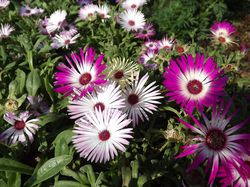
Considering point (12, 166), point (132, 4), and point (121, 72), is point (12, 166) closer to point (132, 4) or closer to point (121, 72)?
point (121, 72)

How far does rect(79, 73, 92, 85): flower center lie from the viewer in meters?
1.17

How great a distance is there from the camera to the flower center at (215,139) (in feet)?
3.18

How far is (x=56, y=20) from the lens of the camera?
2.26 meters

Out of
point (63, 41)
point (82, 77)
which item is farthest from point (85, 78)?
point (63, 41)

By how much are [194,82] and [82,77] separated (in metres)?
0.42

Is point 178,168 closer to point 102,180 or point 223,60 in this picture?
point 102,180

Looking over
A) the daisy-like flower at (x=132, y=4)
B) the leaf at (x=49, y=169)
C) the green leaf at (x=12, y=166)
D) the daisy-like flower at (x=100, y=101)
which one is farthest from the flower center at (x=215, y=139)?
the daisy-like flower at (x=132, y=4)

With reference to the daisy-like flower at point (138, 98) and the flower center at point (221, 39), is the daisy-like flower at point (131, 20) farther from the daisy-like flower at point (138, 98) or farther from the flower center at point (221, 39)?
the daisy-like flower at point (138, 98)

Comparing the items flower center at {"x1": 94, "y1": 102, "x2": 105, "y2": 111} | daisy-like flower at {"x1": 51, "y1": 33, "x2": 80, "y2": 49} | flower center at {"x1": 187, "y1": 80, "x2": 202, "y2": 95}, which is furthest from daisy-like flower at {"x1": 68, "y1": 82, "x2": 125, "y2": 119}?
daisy-like flower at {"x1": 51, "y1": 33, "x2": 80, "y2": 49}

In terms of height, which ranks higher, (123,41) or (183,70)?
(123,41)

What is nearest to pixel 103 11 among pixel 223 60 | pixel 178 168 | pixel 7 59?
pixel 7 59

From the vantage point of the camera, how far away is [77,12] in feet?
8.16

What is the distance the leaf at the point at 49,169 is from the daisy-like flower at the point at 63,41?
92 cm

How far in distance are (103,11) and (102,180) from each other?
1600 millimetres
